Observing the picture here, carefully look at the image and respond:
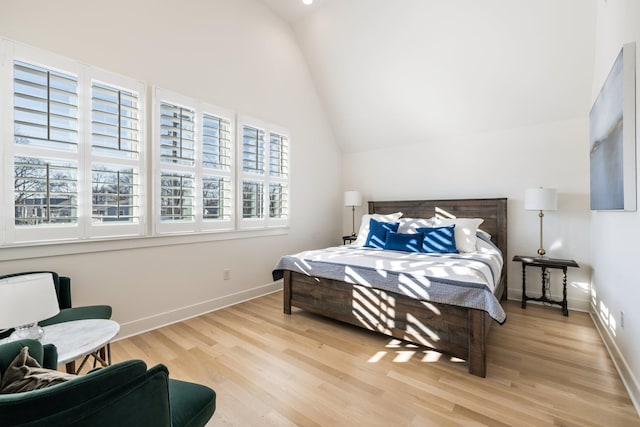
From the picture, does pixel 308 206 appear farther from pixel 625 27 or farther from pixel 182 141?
pixel 625 27

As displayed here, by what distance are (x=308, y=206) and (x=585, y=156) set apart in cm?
362

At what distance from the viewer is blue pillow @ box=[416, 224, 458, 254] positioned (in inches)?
129

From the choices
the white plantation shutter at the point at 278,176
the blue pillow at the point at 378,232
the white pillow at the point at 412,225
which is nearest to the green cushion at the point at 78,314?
the white plantation shutter at the point at 278,176

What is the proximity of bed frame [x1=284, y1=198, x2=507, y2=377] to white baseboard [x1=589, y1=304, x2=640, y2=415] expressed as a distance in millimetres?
798

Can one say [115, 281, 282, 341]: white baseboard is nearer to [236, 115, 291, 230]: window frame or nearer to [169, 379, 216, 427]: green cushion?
[236, 115, 291, 230]: window frame

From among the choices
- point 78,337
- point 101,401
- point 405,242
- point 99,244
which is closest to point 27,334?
point 78,337

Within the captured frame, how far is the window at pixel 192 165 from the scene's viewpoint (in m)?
2.86

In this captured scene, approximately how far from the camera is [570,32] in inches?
114

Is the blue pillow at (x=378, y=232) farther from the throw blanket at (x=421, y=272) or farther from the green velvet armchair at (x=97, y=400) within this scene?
the green velvet armchair at (x=97, y=400)

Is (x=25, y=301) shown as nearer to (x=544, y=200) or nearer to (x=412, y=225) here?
(x=412, y=225)

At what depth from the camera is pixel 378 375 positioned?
205 centimetres

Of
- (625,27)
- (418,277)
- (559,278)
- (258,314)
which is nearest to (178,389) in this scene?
(418,277)

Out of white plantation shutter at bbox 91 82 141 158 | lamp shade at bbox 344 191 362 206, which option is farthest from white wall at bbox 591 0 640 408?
white plantation shutter at bbox 91 82 141 158

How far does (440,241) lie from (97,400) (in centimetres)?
326
